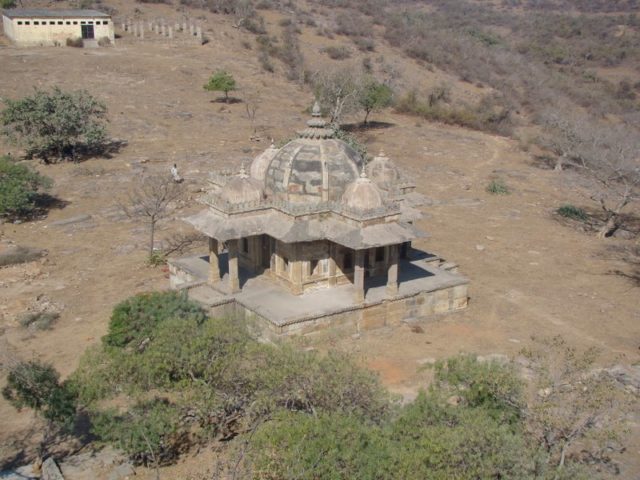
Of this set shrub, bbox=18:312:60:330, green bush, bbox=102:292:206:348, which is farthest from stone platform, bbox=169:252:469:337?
shrub, bbox=18:312:60:330

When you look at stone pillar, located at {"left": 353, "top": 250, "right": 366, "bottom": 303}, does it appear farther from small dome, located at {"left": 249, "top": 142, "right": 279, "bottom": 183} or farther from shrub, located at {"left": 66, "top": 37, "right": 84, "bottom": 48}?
shrub, located at {"left": 66, "top": 37, "right": 84, "bottom": 48}

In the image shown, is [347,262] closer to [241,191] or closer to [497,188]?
[241,191]

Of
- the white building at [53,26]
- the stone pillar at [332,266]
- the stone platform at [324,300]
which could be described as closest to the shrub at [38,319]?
the stone platform at [324,300]

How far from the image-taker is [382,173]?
23.5m

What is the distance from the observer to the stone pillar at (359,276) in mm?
20766

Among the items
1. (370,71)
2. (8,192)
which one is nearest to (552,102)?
(370,71)

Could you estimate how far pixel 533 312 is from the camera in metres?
23.5

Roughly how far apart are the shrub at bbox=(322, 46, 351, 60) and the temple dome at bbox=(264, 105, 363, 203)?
49.4 m

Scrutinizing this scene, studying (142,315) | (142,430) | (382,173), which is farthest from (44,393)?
(382,173)

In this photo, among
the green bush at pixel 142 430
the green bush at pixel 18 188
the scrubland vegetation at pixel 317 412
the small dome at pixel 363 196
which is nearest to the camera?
the scrubland vegetation at pixel 317 412

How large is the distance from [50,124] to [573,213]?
29.8 m

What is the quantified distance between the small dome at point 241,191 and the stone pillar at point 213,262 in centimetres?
184

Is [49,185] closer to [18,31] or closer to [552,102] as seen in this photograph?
[18,31]

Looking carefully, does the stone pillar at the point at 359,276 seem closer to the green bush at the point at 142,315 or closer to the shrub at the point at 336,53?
the green bush at the point at 142,315
